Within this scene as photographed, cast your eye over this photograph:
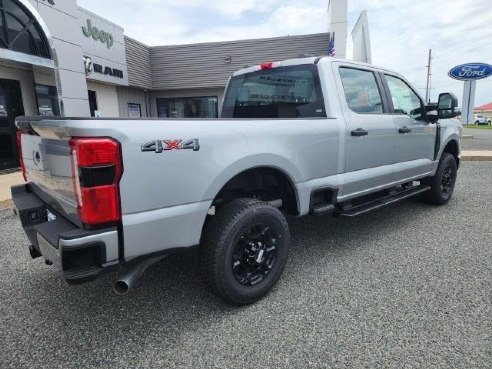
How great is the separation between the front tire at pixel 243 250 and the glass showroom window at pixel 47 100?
379 inches

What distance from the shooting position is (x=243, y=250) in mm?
2572

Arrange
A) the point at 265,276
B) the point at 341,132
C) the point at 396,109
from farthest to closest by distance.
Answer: the point at 396,109
the point at 341,132
the point at 265,276

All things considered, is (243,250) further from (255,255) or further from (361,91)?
(361,91)

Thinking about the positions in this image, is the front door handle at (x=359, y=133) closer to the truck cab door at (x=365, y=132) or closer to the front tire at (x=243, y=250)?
the truck cab door at (x=365, y=132)

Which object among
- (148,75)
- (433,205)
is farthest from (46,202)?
(148,75)

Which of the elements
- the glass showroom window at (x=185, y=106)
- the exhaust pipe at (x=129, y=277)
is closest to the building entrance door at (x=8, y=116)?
the glass showroom window at (x=185, y=106)

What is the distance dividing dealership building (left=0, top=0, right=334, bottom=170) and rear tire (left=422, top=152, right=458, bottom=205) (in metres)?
9.21

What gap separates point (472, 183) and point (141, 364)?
23.1 feet

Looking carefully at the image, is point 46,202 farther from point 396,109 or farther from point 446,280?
point 396,109

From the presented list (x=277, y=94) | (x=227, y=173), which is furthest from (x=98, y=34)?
(x=227, y=173)

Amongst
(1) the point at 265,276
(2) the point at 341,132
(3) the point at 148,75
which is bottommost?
(1) the point at 265,276

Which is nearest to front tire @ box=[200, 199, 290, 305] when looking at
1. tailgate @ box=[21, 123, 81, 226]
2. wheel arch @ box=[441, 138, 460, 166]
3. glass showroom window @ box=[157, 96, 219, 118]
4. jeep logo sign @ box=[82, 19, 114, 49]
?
tailgate @ box=[21, 123, 81, 226]

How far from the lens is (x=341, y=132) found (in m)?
3.16

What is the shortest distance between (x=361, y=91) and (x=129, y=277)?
2909mm
